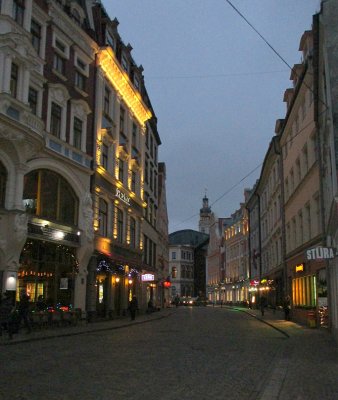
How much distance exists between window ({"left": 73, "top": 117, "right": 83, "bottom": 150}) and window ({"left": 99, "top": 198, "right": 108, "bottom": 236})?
4442 millimetres

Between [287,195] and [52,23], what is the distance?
1886 cm

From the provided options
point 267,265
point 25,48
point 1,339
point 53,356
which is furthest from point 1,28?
point 267,265

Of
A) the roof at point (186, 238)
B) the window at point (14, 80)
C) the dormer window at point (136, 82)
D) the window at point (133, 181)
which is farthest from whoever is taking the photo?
the roof at point (186, 238)

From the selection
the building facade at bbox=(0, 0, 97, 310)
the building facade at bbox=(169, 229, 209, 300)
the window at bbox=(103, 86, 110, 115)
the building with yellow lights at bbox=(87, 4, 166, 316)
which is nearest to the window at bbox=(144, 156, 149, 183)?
the building with yellow lights at bbox=(87, 4, 166, 316)

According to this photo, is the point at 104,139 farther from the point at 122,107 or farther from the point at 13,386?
the point at 13,386

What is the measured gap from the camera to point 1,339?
59.0 feet

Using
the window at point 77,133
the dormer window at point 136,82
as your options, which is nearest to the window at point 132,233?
the dormer window at point 136,82

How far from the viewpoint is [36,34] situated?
2550 cm

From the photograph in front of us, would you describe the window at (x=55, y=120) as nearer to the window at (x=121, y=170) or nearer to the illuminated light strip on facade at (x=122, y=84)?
the illuminated light strip on facade at (x=122, y=84)

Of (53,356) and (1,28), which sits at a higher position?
(1,28)

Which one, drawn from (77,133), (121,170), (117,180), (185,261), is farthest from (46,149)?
(185,261)

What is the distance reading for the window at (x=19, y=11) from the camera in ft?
74.9

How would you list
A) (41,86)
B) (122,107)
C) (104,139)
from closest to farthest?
(41,86), (104,139), (122,107)

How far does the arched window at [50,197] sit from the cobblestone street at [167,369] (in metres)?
7.41
